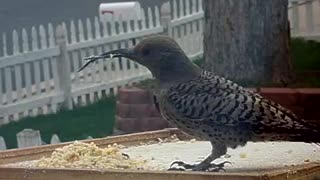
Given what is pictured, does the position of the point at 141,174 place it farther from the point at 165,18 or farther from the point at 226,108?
the point at 165,18

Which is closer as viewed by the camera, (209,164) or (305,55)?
(209,164)

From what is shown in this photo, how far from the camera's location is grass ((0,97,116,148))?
9.60m

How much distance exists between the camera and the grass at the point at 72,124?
960 centimetres

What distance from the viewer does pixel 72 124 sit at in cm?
1035

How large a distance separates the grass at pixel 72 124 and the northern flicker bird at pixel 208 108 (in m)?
6.00

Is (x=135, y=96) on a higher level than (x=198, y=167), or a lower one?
lower

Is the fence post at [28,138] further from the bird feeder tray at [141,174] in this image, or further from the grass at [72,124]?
the bird feeder tray at [141,174]

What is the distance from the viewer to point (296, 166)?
9.93ft

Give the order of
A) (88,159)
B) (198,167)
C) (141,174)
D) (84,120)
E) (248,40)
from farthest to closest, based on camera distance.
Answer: (84,120) < (248,40) < (88,159) < (198,167) < (141,174)

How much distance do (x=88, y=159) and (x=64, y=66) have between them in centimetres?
813

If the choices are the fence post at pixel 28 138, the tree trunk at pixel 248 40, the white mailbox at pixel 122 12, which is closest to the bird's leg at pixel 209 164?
the fence post at pixel 28 138

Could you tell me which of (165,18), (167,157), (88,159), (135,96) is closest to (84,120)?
(135,96)

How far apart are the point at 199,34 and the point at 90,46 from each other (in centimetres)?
284

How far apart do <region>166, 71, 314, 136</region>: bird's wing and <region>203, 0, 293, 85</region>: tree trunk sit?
460cm
